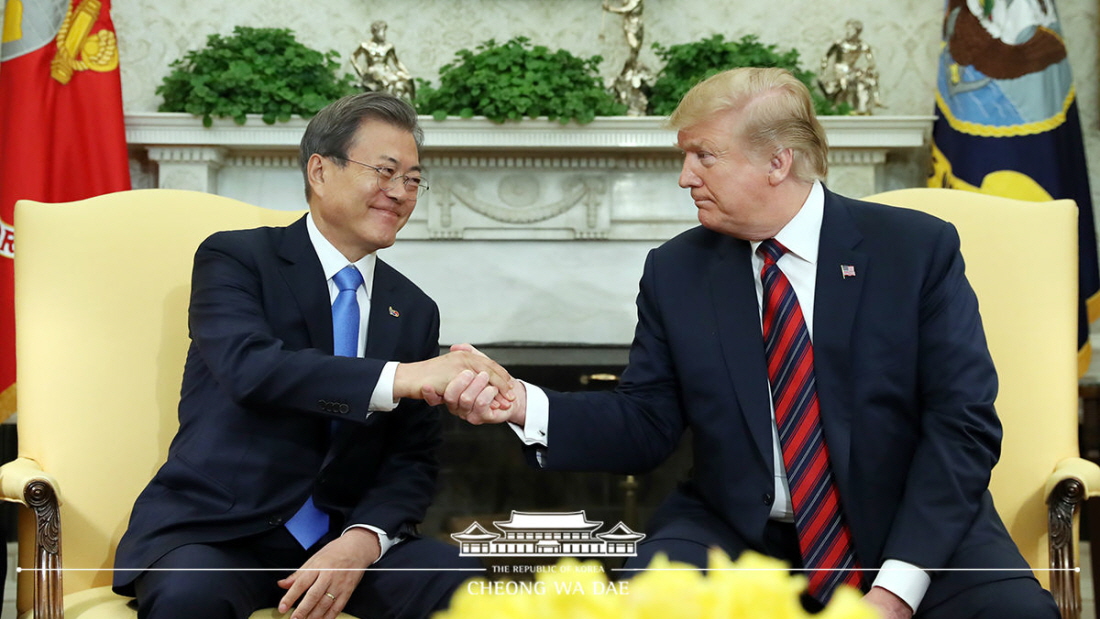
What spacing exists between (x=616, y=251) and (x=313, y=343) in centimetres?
220

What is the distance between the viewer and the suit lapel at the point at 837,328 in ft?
5.61

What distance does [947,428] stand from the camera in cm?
168

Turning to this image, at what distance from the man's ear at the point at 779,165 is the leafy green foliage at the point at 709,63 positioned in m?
1.84

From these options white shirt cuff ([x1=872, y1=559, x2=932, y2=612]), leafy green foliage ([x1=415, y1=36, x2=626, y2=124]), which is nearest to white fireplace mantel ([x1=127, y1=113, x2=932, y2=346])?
leafy green foliage ([x1=415, y1=36, x2=626, y2=124])

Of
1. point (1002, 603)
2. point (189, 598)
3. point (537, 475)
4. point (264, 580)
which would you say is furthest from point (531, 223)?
point (1002, 603)

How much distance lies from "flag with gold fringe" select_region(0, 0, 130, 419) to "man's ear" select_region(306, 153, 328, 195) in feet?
6.18

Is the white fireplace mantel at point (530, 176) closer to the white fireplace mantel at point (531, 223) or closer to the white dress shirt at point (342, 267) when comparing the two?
the white fireplace mantel at point (531, 223)

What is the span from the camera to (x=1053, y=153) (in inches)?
141

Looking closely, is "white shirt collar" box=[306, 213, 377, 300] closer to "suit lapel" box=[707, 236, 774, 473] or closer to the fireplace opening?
"suit lapel" box=[707, 236, 774, 473]

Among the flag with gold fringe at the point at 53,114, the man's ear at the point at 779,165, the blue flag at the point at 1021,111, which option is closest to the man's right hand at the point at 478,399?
the man's ear at the point at 779,165

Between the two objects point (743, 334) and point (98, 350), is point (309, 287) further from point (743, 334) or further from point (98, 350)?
point (743, 334)

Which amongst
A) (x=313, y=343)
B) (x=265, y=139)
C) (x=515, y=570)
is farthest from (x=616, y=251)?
(x=515, y=570)

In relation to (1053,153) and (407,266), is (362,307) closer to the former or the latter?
(407,266)

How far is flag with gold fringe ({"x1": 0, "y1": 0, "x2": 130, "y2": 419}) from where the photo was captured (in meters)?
3.47
